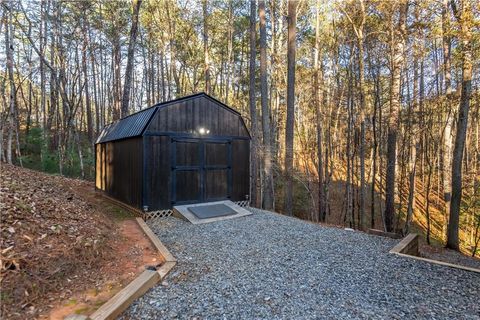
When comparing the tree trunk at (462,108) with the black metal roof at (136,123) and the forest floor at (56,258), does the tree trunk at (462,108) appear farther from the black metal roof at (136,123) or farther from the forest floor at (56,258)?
the forest floor at (56,258)

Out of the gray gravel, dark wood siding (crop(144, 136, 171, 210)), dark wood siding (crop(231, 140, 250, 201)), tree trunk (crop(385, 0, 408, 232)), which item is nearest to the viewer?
the gray gravel

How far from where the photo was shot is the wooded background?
7586mm

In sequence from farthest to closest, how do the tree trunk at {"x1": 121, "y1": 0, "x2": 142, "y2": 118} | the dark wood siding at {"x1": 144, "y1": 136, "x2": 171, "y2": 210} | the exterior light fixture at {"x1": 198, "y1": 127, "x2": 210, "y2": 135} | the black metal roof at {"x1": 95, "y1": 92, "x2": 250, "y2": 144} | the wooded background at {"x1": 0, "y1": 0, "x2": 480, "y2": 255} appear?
1. the tree trunk at {"x1": 121, "y1": 0, "x2": 142, "y2": 118}
2. the exterior light fixture at {"x1": 198, "y1": 127, "x2": 210, "y2": 135}
3. the wooded background at {"x1": 0, "y1": 0, "x2": 480, "y2": 255}
4. the black metal roof at {"x1": 95, "y1": 92, "x2": 250, "y2": 144}
5. the dark wood siding at {"x1": 144, "y1": 136, "x2": 171, "y2": 210}

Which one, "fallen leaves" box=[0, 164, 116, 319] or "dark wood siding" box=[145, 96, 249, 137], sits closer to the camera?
"fallen leaves" box=[0, 164, 116, 319]

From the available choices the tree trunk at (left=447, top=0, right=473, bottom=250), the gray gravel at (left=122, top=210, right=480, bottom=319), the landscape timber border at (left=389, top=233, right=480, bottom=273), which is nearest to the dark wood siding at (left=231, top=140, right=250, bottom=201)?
the gray gravel at (left=122, top=210, right=480, bottom=319)

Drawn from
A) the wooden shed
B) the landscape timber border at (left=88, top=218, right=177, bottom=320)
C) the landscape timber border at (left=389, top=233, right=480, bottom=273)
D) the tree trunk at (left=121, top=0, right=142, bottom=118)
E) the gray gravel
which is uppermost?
the tree trunk at (left=121, top=0, right=142, bottom=118)

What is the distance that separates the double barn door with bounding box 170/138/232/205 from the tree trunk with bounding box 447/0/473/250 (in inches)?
238

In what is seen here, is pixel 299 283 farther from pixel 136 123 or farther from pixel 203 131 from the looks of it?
pixel 136 123

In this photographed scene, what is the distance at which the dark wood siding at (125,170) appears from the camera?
7129mm

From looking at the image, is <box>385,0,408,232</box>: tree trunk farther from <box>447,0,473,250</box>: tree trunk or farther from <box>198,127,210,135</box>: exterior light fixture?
<box>198,127,210,135</box>: exterior light fixture

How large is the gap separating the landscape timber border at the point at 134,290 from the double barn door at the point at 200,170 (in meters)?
3.15

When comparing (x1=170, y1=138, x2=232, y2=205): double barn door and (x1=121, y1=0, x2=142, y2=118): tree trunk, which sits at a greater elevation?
(x1=121, y1=0, x2=142, y2=118): tree trunk

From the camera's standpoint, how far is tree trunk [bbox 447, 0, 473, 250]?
5.33 metres

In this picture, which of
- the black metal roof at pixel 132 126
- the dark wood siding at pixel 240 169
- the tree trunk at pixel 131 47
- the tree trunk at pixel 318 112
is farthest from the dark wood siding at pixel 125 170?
the tree trunk at pixel 318 112
